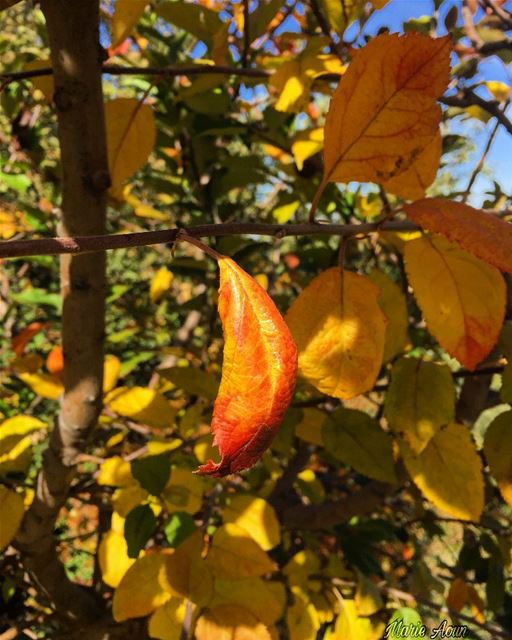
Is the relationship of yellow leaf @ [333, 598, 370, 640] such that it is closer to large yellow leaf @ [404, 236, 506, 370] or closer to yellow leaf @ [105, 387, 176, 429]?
yellow leaf @ [105, 387, 176, 429]

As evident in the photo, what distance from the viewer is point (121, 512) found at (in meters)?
0.64

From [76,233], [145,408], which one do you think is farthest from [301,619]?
[76,233]

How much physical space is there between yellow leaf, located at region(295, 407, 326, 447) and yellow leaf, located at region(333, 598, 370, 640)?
1.12 ft

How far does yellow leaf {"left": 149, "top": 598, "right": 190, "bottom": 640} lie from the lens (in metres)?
0.56

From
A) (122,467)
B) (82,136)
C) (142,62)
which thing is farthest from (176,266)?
(142,62)

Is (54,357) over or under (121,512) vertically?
over

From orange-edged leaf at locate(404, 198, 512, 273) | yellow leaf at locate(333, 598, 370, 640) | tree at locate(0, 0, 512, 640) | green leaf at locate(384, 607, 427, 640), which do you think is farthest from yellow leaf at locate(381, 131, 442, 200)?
yellow leaf at locate(333, 598, 370, 640)

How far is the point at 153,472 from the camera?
1.83ft

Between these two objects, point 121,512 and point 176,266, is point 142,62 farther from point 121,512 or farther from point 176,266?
point 121,512

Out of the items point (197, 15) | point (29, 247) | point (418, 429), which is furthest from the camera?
point (197, 15)

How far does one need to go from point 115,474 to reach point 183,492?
0.10 metres

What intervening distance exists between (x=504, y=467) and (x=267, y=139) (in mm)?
588

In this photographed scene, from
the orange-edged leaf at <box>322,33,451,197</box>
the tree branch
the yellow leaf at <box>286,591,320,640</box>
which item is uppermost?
the orange-edged leaf at <box>322,33,451,197</box>

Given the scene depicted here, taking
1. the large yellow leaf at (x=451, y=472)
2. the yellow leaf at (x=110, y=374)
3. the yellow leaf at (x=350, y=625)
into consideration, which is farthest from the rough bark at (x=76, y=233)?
the yellow leaf at (x=350, y=625)
